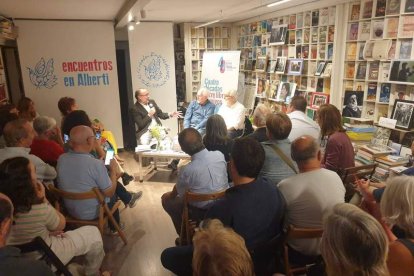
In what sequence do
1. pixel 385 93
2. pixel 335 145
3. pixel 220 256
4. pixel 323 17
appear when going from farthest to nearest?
1. pixel 323 17
2. pixel 385 93
3. pixel 335 145
4. pixel 220 256

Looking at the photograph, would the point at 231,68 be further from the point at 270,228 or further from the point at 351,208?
the point at 351,208

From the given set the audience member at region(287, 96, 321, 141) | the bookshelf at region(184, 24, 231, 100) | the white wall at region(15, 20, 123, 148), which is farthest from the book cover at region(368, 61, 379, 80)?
the white wall at region(15, 20, 123, 148)

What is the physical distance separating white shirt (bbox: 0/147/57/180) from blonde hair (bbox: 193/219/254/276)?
6.75ft

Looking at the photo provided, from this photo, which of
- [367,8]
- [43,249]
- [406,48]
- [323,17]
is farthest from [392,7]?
[43,249]

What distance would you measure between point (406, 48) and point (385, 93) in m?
0.59

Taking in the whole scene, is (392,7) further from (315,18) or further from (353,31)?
(315,18)

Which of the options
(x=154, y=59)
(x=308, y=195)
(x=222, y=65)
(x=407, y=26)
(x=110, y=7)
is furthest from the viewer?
(x=154, y=59)

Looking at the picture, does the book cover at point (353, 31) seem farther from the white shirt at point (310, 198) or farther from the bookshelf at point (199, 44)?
the bookshelf at point (199, 44)

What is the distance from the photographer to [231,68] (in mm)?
6422

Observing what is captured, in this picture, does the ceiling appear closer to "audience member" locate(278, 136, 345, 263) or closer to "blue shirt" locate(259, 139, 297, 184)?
"blue shirt" locate(259, 139, 297, 184)

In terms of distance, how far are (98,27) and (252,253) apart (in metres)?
5.53

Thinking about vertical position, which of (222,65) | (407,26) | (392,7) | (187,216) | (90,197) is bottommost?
(187,216)

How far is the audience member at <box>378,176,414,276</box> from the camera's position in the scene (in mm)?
1362

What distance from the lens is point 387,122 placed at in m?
3.86
